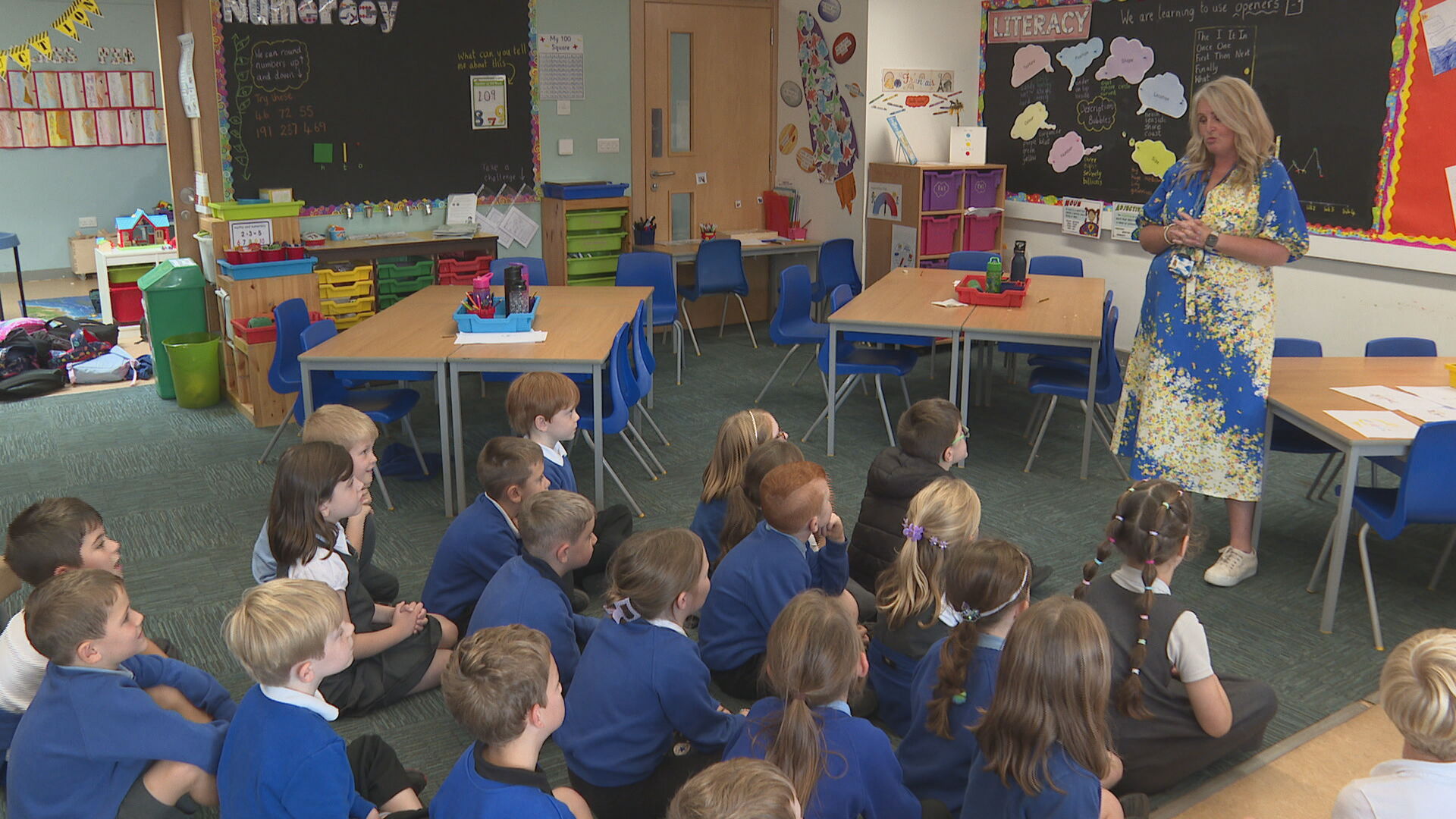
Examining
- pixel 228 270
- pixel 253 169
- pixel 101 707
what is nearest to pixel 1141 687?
pixel 101 707

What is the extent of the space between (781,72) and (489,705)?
7.40 m

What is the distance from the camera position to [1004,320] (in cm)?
530

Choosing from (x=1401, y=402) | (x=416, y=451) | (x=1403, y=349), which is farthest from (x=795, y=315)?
(x=1401, y=402)

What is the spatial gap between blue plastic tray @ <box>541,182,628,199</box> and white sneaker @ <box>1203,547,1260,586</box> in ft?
16.3

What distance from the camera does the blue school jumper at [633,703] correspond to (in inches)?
96.0

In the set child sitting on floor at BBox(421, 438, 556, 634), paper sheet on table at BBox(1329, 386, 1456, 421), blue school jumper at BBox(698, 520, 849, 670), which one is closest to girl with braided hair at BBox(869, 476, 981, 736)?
blue school jumper at BBox(698, 520, 849, 670)

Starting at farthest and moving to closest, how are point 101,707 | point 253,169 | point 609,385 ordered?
point 253,169 < point 609,385 < point 101,707

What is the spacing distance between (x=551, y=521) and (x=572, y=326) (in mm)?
2405

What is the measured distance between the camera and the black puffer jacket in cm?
341

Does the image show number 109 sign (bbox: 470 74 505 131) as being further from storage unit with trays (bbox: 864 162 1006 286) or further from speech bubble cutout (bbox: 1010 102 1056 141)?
speech bubble cutout (bbox: 1010 102 1056 141)

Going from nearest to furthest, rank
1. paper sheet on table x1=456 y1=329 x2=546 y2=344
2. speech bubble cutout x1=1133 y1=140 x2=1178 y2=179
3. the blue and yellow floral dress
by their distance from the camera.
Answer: the blue and yellow floral dress
paper sheet on table x1=456 y1=329 x2=546 y2=344
speech bubble cutout x1=1133 y1=140 x2=1178 y2=179

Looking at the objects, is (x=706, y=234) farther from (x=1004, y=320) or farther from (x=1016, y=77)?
(x=1004, y=320)

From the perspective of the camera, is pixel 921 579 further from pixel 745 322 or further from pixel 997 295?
pixel 745 322

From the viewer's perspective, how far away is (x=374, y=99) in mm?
7125
